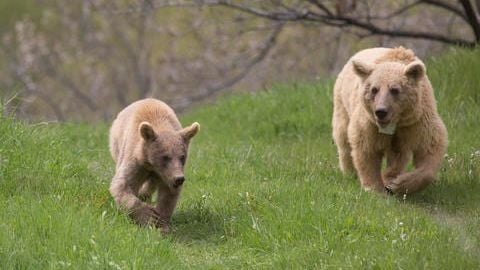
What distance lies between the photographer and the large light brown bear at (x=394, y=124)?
28.7 feet

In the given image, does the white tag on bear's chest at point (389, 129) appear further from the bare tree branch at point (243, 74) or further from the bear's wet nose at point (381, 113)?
the bare tree branch at point (243, 74)

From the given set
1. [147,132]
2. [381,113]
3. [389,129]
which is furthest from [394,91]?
[147,132]

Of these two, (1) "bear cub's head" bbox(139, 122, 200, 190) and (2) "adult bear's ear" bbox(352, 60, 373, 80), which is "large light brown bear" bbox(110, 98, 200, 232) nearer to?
(1) "bear cub's head" bbox(139, 122, 200, 190)

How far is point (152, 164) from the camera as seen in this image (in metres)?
8.30

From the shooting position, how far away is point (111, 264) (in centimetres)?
654

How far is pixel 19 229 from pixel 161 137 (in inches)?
65.3

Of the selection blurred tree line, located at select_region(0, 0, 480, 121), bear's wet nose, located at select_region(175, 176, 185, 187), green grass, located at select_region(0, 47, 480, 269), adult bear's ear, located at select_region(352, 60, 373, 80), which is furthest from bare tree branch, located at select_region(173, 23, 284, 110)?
bear's wet nose, located at select_region(175, 176, 185, 187)

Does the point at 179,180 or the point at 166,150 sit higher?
the point at 166,150

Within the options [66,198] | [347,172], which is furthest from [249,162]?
[66,198]

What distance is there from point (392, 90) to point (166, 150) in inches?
83.0

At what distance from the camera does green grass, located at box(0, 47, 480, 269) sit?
22.5ft

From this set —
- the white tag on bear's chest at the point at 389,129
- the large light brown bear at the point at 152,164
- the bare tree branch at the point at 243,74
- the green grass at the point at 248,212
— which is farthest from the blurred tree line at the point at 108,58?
the large light brown bear at the point at 152,164

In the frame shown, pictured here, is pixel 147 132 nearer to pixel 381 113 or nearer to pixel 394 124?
pixel 381 113

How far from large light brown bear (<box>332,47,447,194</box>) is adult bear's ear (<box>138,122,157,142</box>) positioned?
78.3 inches
